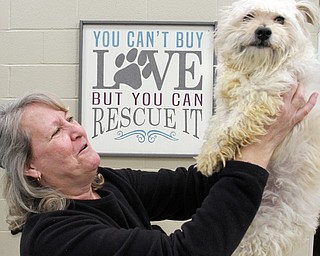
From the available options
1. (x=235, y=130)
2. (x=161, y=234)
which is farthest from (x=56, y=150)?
(x=235, y=130)

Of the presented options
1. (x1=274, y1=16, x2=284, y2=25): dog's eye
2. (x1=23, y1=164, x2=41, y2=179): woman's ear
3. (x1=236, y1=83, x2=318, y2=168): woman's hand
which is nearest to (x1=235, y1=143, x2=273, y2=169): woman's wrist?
(x1=236, y1=83, x2=318, y2=168): woman's hand

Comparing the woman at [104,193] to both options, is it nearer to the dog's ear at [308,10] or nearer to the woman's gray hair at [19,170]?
the woman's gray hair at [19,170]

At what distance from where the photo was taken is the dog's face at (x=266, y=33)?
50.9 inches

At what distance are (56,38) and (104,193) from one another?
3.69 ft

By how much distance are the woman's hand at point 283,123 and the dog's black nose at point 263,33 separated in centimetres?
16

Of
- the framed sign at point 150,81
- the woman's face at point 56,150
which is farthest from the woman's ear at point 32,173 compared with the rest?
the framed sign at point 150,81

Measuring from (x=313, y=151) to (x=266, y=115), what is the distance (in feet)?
0.59

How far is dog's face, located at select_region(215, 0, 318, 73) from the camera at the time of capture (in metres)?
1.29

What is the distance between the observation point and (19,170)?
1212mm

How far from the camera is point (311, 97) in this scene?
47.6 inches

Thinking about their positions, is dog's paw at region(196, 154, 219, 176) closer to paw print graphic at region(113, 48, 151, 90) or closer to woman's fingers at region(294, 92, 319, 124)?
woman's fingers at region(294, 92, 319, 124)

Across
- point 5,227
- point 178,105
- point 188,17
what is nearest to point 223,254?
point 178,105

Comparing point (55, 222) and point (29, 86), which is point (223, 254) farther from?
point (29, 86)

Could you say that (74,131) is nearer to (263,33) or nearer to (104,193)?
(104,193)
